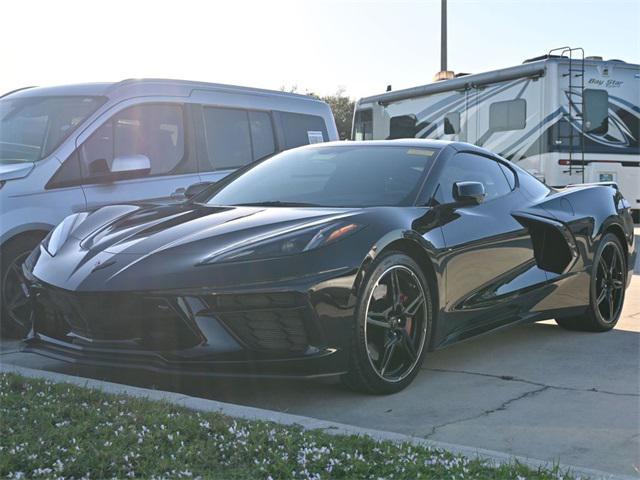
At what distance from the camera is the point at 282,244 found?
12.5 feet

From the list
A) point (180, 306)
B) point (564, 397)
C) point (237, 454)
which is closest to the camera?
point (237, 454)

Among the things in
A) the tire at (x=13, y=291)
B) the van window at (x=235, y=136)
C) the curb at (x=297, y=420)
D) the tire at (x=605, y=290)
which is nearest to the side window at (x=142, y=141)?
the van window at (x=235, y=136)

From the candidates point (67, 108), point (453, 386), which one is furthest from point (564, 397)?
point (67, 108)

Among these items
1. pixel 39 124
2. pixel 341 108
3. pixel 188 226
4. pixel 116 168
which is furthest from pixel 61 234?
pixel 341 108

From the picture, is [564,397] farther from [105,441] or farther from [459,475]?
[105,441]

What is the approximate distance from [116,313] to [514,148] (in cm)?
1044

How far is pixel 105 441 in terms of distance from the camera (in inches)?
115

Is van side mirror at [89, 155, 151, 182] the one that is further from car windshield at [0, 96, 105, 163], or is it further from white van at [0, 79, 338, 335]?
car windshield at [0, 96, 105, 163]

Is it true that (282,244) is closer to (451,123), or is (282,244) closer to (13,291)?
(13,291)

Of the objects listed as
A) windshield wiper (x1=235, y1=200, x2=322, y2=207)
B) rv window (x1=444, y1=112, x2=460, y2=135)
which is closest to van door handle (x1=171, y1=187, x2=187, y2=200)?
windshield wiper (x1=235, y1=200, x2=322, y2=207)

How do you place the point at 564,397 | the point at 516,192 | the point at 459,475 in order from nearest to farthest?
the point at 459,475, the point at 564,397, the point at 516,192

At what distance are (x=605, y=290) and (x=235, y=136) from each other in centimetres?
323

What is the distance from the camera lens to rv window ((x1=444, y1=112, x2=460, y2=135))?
14.4 metres

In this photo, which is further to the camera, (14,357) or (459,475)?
(14,357)
